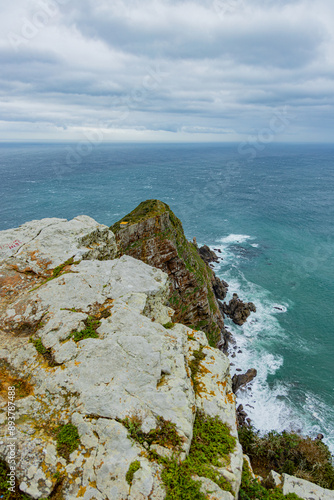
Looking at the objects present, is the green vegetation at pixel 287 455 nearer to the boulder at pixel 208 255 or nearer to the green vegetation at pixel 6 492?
the green vegetation at pixel 6 492

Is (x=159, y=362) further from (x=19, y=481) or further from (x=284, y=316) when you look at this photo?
(x=284, y=316)

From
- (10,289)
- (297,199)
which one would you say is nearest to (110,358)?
(10,289)

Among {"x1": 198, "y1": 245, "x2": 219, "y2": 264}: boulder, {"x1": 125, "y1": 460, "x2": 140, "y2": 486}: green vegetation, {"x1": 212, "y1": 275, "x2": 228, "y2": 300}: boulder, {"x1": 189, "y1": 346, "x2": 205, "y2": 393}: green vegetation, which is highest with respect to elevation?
{"x1": 125, "y1": 460, "x2": 140, "y2": 486}: green vegetation

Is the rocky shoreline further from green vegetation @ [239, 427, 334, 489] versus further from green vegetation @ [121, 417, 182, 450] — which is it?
green vegetation @ [239, 427, 334, 489]

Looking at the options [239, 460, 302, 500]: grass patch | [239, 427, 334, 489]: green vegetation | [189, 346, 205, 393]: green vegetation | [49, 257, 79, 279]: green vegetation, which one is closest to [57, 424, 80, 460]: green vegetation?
[189, 346, 205, 393]: green vegetation

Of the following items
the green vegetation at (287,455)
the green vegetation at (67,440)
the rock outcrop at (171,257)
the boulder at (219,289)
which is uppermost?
the green vegetation at (67,440)

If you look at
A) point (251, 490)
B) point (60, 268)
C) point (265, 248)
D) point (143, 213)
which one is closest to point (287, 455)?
point (251, 490)

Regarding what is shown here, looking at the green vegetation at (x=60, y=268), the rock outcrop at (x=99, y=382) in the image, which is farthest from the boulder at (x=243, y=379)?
the green vegetation at (x=60, y=268)
